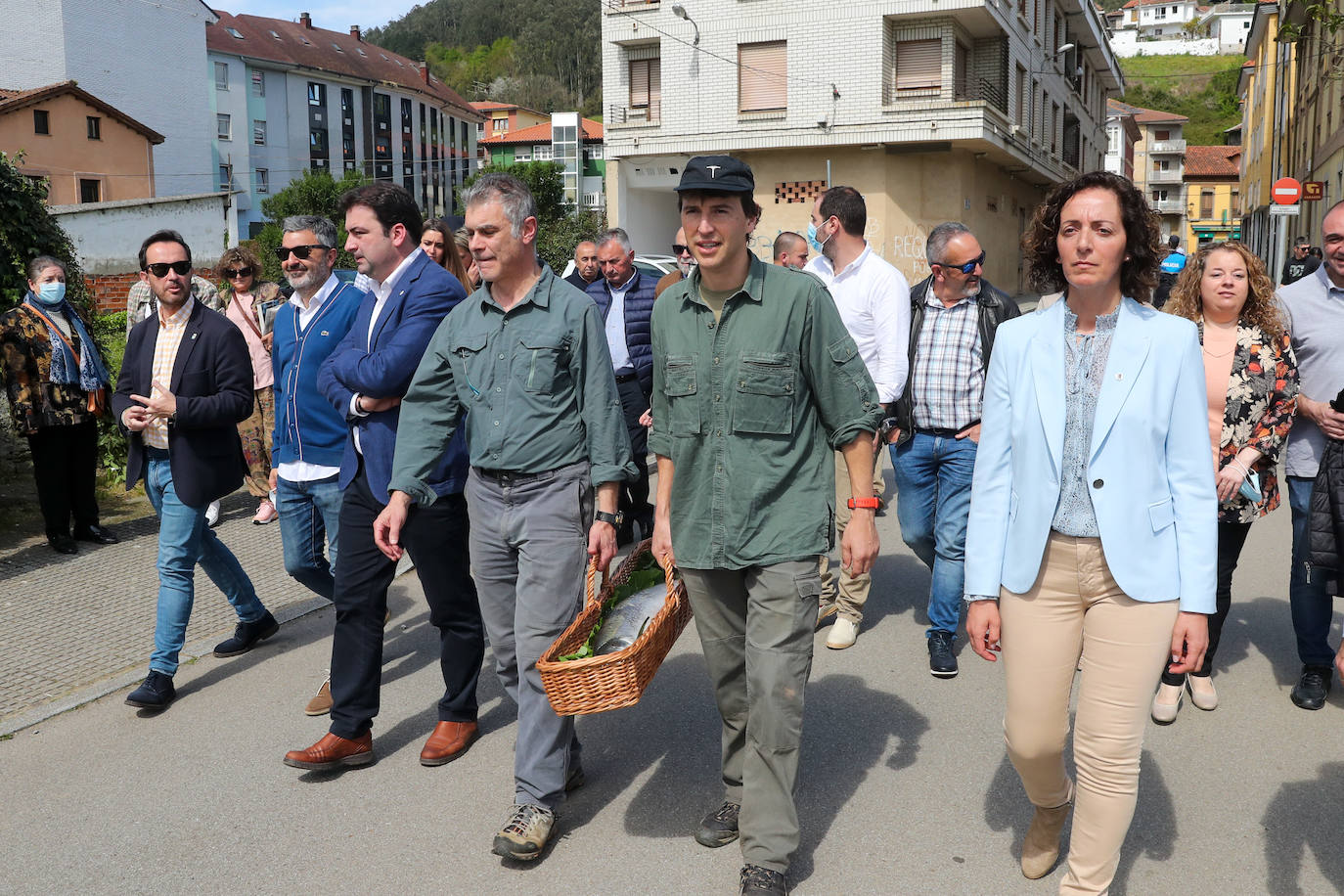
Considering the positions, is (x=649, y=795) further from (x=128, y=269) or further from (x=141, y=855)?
(x=128, y=269)

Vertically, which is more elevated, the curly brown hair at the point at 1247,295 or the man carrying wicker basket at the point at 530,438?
the curly brown hair at the point at 1247,295

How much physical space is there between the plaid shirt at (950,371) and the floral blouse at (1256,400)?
3.68ft

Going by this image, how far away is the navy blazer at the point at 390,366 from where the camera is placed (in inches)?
174

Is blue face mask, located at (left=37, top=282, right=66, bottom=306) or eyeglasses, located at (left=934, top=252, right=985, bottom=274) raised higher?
eyeglasses, located at (left=934, top=252, right=985, bottom=274)

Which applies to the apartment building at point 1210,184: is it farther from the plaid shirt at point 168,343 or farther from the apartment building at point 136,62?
the plaid shirt at point 168,343

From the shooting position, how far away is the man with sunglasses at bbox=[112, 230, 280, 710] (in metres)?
5.33

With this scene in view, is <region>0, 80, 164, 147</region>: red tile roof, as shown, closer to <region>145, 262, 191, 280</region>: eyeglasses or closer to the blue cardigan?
<region>145, 262, 191, 280</region>: eyeglasses

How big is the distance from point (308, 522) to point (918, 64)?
103 feet

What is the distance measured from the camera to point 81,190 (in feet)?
141

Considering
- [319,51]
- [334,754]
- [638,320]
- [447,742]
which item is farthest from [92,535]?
[319,51]

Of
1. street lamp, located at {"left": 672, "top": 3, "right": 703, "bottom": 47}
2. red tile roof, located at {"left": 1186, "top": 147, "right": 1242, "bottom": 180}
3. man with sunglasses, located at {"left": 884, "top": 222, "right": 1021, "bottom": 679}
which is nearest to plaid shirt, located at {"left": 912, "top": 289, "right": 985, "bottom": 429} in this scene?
man with sunglasses, located at {"left": 884, "top": 222, "right": 1021, "bottom": 679}

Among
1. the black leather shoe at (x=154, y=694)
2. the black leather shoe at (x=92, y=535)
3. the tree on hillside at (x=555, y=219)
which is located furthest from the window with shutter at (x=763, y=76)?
the black leather shoe at (x=154, y=694)

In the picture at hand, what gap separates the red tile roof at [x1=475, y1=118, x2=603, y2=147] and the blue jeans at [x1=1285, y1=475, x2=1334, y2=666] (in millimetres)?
79742

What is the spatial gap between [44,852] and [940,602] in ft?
12.8
